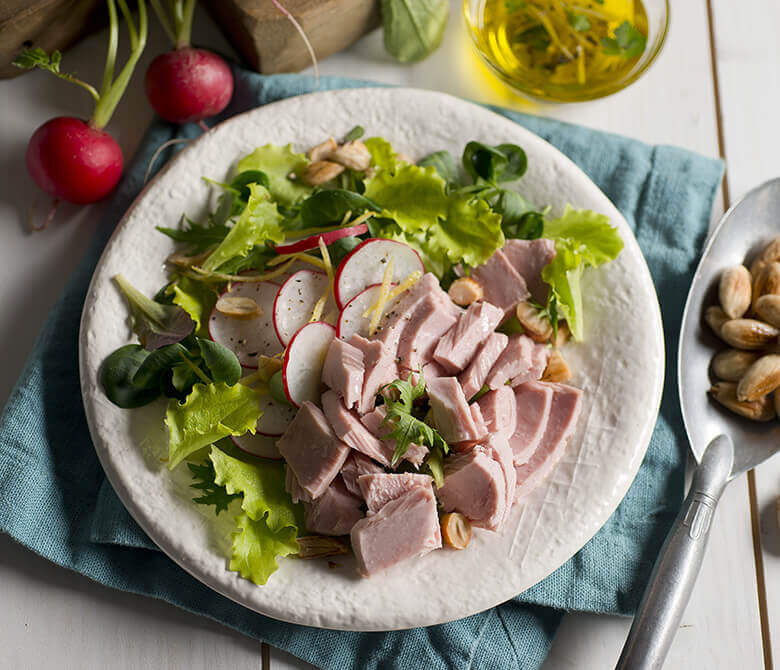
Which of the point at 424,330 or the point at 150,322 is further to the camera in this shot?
the point at 150,322

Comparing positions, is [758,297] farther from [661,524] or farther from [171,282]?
[171,282]

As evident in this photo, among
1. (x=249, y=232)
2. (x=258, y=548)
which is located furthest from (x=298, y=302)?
(x=258, y=548)

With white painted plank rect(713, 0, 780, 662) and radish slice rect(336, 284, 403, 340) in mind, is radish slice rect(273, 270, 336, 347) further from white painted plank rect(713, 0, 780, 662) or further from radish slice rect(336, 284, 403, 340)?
white painted plank rect(713, 0, 780, 662)

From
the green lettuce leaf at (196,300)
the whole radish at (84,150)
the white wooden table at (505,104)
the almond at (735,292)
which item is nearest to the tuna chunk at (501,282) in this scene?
the almond at (735,292)

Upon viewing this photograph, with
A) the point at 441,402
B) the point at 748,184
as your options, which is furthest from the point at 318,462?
the point at 748,184

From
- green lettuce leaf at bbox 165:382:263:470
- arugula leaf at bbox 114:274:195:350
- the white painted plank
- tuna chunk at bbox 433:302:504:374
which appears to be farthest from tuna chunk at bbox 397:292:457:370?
the white painted plank

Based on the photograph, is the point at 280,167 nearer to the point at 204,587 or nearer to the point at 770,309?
the point at 204,587
